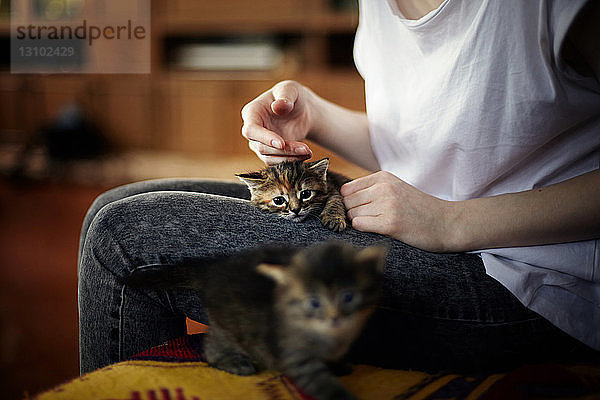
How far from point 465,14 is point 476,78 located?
96 millimetres

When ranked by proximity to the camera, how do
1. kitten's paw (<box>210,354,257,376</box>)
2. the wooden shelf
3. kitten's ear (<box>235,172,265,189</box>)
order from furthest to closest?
the wooden shelf → kitten's ear (<box>235,172,265,189</box>) → kitten's paw (<box>210,354,257,376</box>)

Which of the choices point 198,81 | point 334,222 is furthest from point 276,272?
point 198,81

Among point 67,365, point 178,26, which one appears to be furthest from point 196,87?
point 67,365

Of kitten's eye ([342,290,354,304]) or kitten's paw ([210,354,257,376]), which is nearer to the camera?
kitten's eye ([342,290,354,304])

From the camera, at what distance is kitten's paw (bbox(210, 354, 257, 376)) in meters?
0.52

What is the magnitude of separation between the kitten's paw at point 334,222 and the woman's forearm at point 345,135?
38 centimetres

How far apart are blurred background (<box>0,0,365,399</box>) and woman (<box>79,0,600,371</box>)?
8.87 ft

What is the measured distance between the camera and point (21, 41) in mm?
1807

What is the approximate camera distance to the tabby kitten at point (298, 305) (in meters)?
0.38

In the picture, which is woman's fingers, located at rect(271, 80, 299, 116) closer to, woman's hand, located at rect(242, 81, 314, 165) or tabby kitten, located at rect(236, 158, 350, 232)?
woman's hand, located at rect(242, 81, 314, 165)

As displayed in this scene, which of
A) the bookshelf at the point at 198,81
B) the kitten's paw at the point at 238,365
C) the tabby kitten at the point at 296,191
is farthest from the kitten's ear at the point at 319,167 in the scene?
the bookshelf at the point at 198,81

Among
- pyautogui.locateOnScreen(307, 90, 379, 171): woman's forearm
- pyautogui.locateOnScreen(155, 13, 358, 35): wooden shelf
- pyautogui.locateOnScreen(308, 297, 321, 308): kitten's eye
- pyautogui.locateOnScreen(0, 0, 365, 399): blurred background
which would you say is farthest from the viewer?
pyautogui.locateOnScreen(155, 13, 358, 35): wooden shelf

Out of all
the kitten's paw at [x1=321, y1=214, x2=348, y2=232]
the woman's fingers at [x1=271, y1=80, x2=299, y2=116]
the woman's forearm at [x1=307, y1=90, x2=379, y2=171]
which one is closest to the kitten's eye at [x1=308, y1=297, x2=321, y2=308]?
the kitten's paw at [x1=321, y1=214, x2=348, y2=232]

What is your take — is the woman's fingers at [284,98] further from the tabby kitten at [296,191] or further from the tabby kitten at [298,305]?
the tabby kitten at [298,305]
